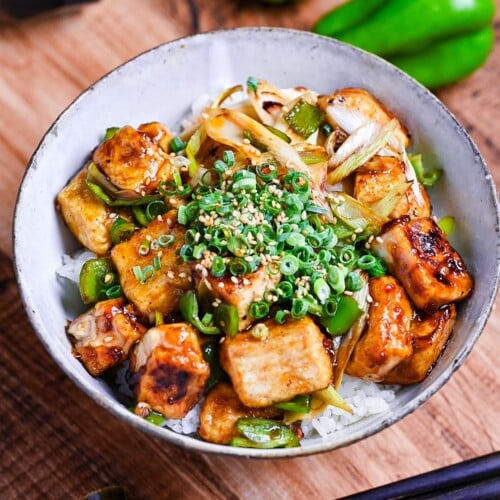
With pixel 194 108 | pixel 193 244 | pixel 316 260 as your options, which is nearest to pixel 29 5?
pixel 194 108

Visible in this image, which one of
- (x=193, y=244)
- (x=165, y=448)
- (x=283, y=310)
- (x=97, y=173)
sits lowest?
(x=165, y=448)

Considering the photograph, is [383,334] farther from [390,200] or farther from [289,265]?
[390,200]

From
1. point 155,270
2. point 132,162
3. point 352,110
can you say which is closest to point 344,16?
point 352,110

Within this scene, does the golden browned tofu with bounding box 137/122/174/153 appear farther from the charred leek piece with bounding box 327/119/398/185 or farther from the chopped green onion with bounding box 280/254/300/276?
the chopped green onion with bounding box 280/254/300/276

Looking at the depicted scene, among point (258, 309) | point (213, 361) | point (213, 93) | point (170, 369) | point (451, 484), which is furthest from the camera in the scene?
point (213, 93)

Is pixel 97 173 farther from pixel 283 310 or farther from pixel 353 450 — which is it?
pixel 353 450

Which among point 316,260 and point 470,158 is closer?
point 316,260
